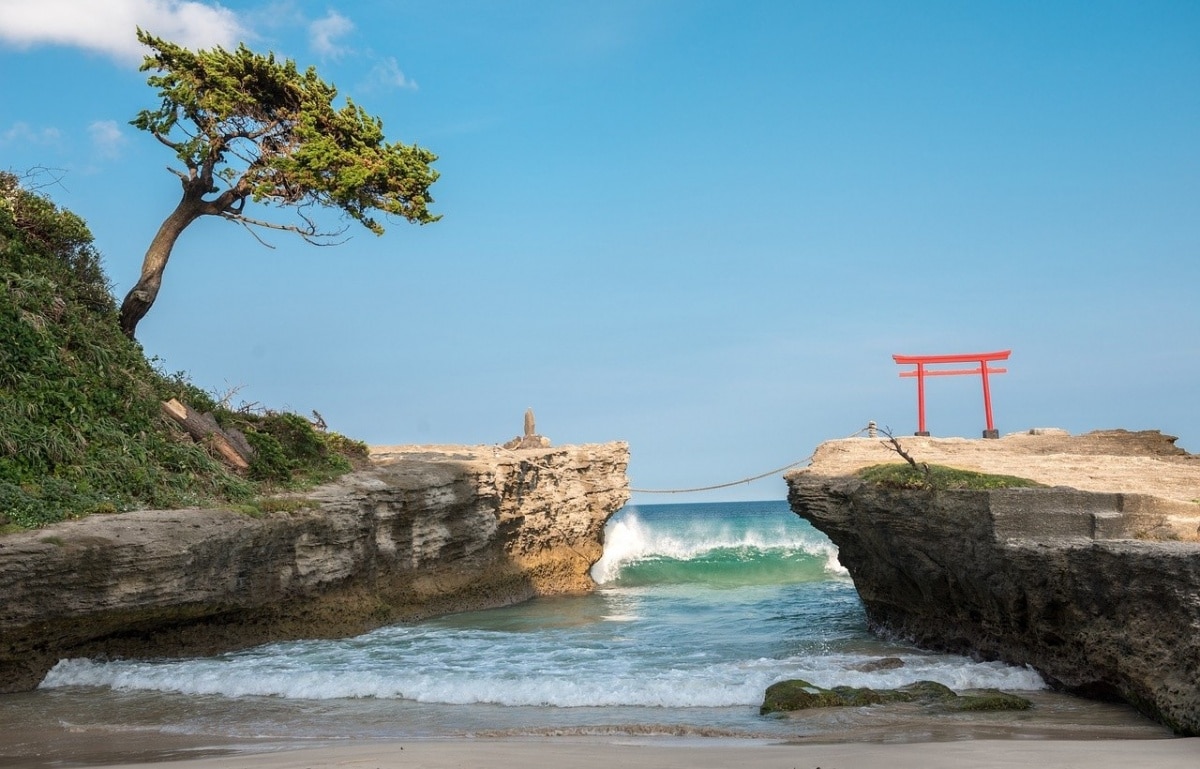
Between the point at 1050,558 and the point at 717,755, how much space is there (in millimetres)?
5033

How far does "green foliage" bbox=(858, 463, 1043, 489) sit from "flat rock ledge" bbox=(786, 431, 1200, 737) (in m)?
0.16

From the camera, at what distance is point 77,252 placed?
58.7 feet

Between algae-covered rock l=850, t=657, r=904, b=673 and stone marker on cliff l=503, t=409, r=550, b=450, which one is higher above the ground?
stone marker on cliff l=503, t=409, r=550, b=450

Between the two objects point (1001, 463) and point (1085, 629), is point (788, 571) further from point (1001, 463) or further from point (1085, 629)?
point (1085, 629)

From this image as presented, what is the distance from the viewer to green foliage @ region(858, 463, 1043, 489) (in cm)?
1187

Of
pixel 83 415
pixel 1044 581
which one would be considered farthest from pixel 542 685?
pixel 83 415

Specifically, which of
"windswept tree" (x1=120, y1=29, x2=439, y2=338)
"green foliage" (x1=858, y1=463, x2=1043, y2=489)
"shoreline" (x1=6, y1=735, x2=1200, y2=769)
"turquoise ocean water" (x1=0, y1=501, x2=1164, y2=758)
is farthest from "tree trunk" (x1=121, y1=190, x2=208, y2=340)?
"green foliage" (x1=858, y1=463, x2=1043, y2=489)

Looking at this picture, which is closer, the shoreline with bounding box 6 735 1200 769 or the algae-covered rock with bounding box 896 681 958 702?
the shoreline with bounding box 6 735 1200 769

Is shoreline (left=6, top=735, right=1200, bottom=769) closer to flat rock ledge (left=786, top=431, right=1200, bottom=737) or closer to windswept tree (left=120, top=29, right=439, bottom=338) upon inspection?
flat rock ledge (left=786, top=431, right=1200, bottom=737)

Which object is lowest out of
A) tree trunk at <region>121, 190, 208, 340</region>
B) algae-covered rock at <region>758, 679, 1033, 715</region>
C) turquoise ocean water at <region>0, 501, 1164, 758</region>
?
turquoise ocean water at <region>0, 501, 1164, 758</region>

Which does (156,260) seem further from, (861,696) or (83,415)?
(861,696)

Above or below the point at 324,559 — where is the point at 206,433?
above

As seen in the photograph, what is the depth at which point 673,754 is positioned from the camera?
22.7ft

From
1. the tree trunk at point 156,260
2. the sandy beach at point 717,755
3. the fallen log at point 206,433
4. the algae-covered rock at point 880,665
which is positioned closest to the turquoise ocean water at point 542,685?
the algae-covered rock at point 880,665
